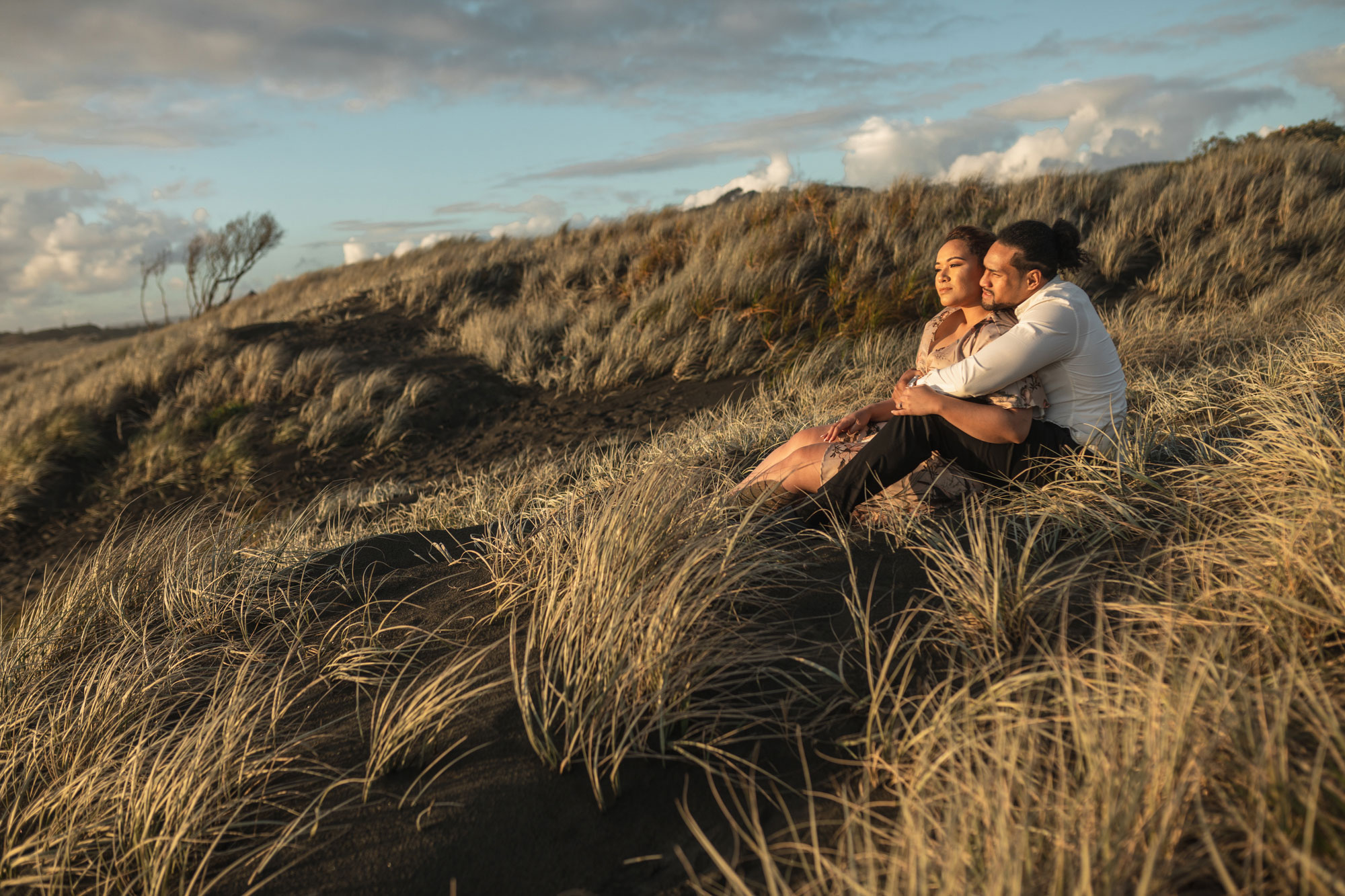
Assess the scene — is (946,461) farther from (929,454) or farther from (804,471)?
(804,471)

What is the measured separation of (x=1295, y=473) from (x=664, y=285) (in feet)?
29.5

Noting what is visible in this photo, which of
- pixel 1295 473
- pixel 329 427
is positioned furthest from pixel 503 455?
pixel 1295 473

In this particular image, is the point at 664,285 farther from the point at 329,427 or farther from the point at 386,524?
the point at 386,524

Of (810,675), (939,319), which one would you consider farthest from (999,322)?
(810,675)

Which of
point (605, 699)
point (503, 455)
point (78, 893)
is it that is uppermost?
point (605, 699)

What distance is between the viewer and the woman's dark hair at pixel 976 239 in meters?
3.93

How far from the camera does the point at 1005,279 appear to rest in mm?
3619

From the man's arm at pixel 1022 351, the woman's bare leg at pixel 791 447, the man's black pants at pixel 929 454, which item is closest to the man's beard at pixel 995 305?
the man's arm at pixel 1022 351

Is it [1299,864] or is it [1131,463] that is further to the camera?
[1131,463]

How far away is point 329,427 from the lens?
9609 mm

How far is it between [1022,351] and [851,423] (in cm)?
100

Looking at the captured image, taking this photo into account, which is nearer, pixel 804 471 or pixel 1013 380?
pixel 1013 380

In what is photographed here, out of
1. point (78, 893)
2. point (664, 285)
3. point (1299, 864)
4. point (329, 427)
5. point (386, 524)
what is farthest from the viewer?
point (664, 285)

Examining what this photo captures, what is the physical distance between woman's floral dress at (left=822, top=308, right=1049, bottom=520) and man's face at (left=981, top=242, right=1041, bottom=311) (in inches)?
4.6
